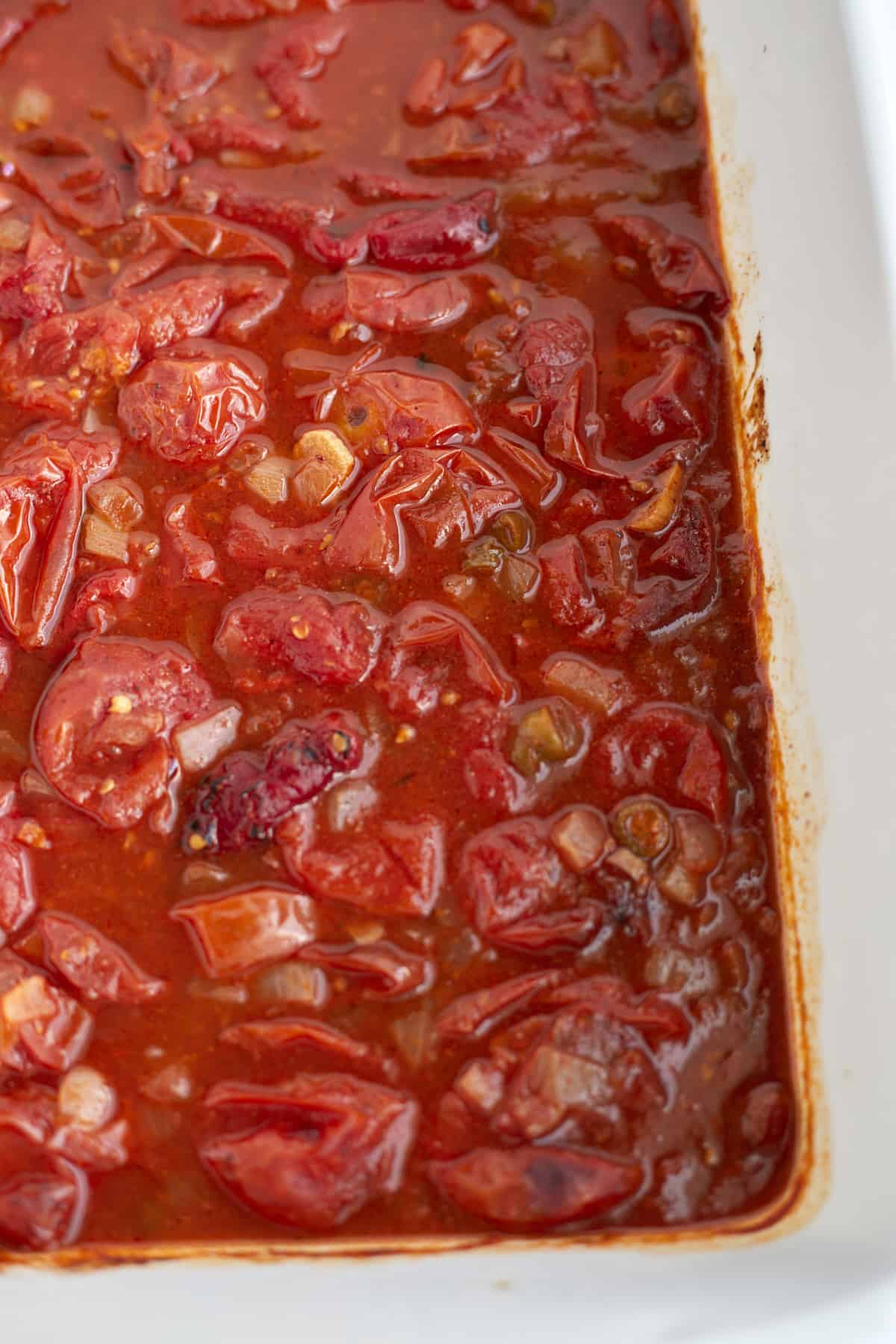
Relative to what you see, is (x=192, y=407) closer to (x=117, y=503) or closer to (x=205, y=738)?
(x=117, y=503)

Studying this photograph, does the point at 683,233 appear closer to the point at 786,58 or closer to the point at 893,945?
the point at 786,58

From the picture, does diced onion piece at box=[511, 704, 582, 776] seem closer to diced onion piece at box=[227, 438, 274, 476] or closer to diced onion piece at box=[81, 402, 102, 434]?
diced onion piece at box=[227, 438, 274, 476]

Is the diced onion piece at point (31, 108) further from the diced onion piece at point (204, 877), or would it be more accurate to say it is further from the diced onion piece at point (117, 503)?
the diced onion piece at point (204, 877)

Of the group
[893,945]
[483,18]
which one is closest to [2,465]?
[483,18]

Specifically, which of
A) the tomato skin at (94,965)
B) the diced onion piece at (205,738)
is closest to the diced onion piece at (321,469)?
the diced onion piece at (205,738)

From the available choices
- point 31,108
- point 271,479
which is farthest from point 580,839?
point 31,108

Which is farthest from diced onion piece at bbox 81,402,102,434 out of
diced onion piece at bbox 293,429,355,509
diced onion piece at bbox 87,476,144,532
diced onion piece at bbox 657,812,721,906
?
diced onion piece at bbox 657,812,721,906
